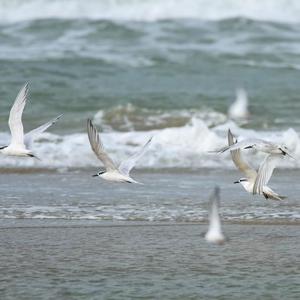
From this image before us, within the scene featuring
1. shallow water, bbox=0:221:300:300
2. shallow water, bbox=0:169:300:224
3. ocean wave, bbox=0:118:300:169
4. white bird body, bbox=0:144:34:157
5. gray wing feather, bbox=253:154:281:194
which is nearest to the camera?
shallow water, bbox=0:221:300:300

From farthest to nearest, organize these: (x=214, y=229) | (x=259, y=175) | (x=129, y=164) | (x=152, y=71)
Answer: (x=152, y=71)
(x=129, y=164)
(x=259, y=175)
(x=214, y=229)

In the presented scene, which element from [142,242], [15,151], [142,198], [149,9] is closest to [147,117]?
[142,198]

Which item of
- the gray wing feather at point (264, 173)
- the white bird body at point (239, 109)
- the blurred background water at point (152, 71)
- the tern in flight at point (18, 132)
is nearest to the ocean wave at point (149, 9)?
the blurred background water at point (152, 71)

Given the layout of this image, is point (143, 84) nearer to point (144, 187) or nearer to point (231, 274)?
point (144, 187)

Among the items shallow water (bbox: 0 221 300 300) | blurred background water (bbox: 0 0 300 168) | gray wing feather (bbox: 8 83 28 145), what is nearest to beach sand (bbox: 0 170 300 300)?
shallow water (bbox: 0 221 300 300)

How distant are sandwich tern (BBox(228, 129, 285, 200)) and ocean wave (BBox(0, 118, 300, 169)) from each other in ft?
8.51

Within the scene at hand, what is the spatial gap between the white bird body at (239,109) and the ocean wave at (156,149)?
198 cm

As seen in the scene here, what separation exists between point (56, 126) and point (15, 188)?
15.3 feet

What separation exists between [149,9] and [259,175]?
59.3 feet

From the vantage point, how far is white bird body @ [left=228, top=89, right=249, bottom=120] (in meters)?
15.2

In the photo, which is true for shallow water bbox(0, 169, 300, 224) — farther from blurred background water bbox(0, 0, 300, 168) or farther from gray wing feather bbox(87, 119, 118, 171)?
blurred background water bbox(0, 0, 300, 168)

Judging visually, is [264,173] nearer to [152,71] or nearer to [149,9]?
[152,71]

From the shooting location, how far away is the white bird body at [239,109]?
15.2 metres

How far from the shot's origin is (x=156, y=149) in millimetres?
11398
